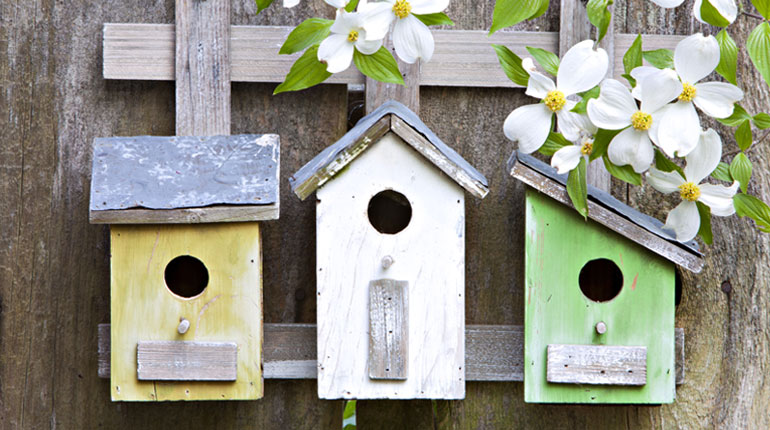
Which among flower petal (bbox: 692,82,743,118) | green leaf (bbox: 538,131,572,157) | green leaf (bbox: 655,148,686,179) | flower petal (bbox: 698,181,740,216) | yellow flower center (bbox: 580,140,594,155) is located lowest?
→ flower petal (bbox: 698,181,740,216)

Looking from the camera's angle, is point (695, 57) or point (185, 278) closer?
point (695, 57)

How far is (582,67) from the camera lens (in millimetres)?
947

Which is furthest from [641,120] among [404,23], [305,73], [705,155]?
[305,73]

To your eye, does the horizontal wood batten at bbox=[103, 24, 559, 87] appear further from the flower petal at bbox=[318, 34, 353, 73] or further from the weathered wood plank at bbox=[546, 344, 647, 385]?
the weathered wood plank at bbox=[546, 344, 647, 385]

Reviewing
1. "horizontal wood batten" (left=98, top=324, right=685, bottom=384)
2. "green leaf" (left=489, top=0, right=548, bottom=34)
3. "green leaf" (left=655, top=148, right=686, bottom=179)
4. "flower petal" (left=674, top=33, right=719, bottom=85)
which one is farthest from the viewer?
"horizontal wood batten" (left=98, top=324, right=685, bottom=384)

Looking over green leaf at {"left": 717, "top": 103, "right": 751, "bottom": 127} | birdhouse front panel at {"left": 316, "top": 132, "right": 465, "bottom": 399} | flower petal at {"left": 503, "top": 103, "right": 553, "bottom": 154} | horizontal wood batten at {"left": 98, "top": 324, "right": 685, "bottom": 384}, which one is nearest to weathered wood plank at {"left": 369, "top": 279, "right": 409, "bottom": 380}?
birdhouse front panel at {"left": 316, "top": 132, "right": 465, "bottom": 399}

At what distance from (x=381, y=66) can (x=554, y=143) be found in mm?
260

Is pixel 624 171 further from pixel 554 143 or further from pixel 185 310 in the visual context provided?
pixel 185 310

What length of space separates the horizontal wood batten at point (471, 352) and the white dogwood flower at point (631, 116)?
337 mm

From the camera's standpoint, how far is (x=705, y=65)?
0.91m

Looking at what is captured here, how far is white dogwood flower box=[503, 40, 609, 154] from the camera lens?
945mm

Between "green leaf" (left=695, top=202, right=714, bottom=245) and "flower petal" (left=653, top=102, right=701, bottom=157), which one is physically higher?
"flower petal" (left=653, top=102, right=701, bottom=157)

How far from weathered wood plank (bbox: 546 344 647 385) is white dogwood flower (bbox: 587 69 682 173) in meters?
0.27

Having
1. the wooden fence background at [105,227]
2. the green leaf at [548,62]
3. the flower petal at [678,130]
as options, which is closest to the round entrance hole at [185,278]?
the wooden fence background at [105,227]
